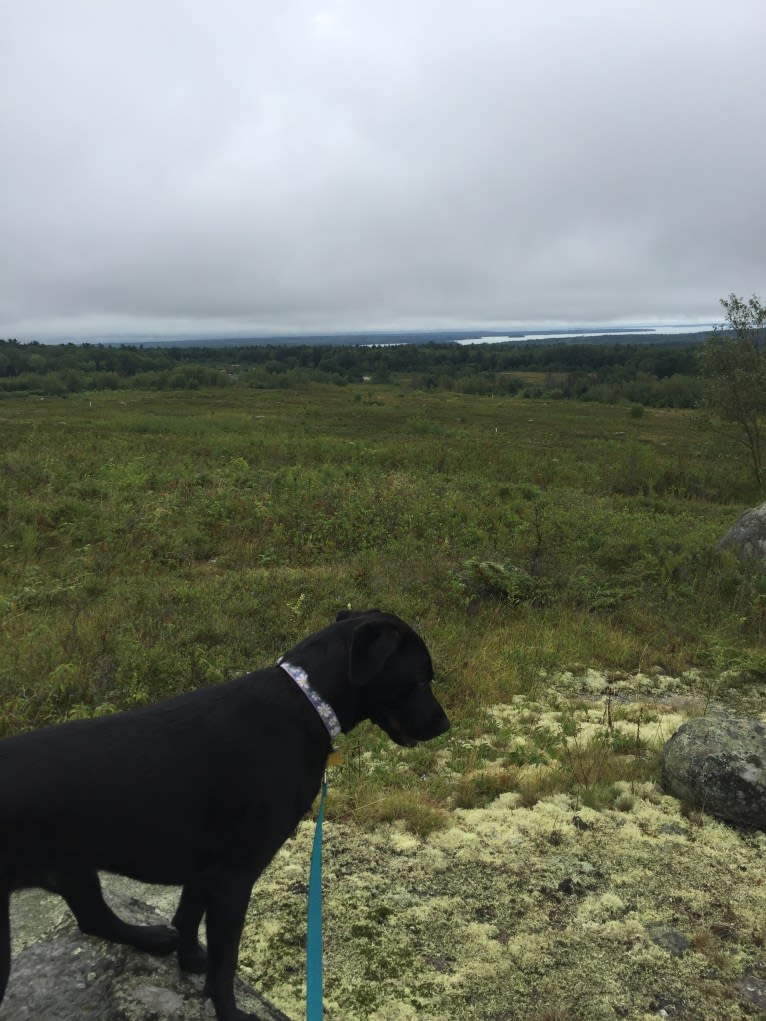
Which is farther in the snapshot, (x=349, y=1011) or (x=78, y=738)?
(x=349, y=1011)

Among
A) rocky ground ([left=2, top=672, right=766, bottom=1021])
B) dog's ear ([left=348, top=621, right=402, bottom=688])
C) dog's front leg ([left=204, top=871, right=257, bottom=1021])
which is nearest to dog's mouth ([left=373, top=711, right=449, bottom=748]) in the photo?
dog's ear ([left=348, top=621, right=402, bottom=688])

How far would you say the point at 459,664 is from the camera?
24.5 feet

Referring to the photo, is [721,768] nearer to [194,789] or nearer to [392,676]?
[392,676]

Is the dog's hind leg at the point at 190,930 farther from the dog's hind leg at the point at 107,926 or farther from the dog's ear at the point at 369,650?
the dog's ear at the point at 369,650

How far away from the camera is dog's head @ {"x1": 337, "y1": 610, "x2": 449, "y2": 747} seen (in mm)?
2814

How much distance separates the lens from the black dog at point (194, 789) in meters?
2.20

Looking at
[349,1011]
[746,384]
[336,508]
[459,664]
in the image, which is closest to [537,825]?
[349,1011]

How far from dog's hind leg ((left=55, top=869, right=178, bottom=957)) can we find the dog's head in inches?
54.0

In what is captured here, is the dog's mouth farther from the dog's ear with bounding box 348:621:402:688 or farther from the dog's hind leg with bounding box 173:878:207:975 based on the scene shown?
the dog's hind leg with bounding box 173:878:207:975

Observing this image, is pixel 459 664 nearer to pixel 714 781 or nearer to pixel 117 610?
pixel 714 781

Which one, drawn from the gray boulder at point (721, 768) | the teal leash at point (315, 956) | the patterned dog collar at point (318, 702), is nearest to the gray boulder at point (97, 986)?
the teal leash at point (315, 956)

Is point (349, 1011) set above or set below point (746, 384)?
below

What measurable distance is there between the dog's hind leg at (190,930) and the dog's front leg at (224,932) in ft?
0.60

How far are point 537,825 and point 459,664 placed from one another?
3005 millimetres
